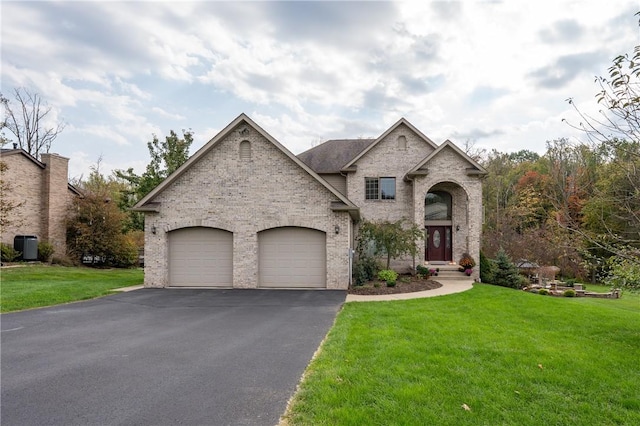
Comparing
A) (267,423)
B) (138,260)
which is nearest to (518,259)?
→ (267,423)

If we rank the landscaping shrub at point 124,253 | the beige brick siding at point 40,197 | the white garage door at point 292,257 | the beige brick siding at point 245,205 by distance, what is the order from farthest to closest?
the landscaping shrub at point 124,253
the beige brick siding at point 40,197
the white garage door at point 292,257
the beige brick siding at point 245,205

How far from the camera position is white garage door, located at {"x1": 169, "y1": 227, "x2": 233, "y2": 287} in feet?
49.9

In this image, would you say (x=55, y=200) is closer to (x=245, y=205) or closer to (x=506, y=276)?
(x=245, y=205)

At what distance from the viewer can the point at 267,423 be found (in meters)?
3.83

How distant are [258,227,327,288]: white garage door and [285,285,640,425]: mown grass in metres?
6.08

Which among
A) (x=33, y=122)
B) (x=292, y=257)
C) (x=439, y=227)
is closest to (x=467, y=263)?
(x=439, y=227)

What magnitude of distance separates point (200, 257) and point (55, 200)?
1450 cm

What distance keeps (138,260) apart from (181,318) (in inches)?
847

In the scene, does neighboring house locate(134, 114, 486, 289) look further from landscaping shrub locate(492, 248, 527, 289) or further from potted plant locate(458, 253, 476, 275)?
landscaping shrub locate(492, 248, 527, 289)

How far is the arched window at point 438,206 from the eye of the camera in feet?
68.0

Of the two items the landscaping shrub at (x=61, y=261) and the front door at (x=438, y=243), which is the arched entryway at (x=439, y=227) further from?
the landscaping shrub at (x=61, y=261)

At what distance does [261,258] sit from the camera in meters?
15.1

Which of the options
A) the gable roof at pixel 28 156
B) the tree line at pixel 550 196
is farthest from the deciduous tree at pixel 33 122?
the gable roof at pixel 28 156

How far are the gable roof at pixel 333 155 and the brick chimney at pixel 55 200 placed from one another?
49.7ft
